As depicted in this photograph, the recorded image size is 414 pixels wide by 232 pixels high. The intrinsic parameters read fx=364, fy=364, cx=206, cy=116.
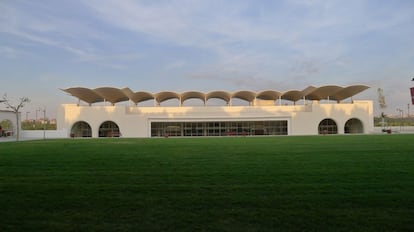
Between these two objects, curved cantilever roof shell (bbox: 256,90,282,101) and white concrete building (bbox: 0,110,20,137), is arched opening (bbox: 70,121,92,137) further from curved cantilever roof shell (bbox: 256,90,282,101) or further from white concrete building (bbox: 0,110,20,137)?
curved cantilever roof shell (bbox: 256,90,282,101)

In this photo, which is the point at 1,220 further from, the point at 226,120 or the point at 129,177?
the point at 226,120

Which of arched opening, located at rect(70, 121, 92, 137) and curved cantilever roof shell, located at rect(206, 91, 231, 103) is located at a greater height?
curved cantilever roof shell, located at rect(206, 91, 231, 103)

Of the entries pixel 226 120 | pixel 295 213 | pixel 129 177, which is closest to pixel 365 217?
pixel 295 213

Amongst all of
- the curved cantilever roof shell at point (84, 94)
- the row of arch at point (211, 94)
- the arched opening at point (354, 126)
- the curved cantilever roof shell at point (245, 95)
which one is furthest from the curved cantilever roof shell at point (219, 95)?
the arched opening at point (354, 126)

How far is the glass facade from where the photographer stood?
48.7m

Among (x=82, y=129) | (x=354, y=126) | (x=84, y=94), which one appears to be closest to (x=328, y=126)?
(x=354, y=126)

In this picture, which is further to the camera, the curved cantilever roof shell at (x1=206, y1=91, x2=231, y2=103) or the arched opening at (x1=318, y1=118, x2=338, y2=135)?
the curved cantilever roof shell at (x1=206, y1=91, x2=231, y2=103)

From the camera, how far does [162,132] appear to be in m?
49.3

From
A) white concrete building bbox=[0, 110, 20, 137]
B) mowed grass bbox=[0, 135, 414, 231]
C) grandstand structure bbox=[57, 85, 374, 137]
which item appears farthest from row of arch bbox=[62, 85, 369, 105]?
mowed grass bbox=[0, 135, 414, 231]

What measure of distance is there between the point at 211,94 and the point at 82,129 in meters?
18.3

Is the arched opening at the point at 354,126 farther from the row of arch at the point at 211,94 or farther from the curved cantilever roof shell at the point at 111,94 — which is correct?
the curved cantilever roof shell at the point at 111,94

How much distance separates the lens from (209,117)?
46.4 meters

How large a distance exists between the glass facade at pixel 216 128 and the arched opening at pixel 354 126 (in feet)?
35.0

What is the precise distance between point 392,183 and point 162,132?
4374 cm
